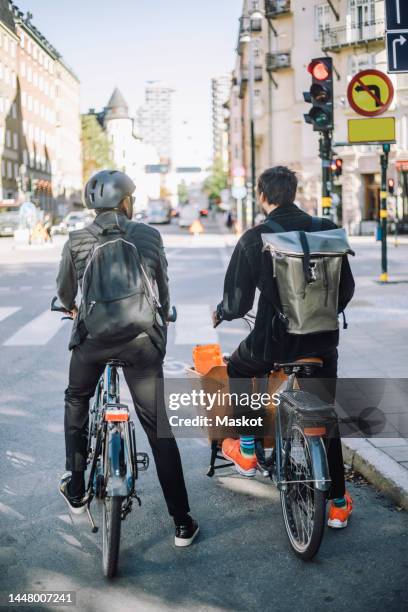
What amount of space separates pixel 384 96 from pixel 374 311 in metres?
4.04

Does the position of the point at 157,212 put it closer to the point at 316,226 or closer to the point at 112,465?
the point at 316,226

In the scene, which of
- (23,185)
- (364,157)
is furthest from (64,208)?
(364,157)

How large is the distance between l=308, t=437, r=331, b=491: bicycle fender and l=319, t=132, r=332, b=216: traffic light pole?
8868 mm

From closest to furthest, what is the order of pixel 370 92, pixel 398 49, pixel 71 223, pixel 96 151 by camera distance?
pixel 398 49 → pixel 370 92 → pixel 71 223 → pixel 96 151

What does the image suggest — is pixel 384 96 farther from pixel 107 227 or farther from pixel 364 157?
pixel 364 157

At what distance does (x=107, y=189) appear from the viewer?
416 cm

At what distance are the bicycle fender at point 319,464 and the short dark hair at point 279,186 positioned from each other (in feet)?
3.96

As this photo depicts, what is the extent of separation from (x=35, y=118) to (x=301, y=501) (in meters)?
96.0

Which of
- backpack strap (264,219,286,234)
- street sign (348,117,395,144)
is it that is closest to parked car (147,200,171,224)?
street sign (348,117,395,144)

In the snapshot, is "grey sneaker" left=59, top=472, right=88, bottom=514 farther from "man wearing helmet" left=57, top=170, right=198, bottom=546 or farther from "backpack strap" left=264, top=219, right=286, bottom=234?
"backpack strap" left=264, top=219, right=286, bottom=234

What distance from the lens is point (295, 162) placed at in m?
60.1

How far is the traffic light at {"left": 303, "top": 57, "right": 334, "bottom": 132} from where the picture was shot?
37.0 ft

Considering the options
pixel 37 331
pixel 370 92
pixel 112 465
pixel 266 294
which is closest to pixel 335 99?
pixel 37 331

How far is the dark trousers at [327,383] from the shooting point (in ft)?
14.2
